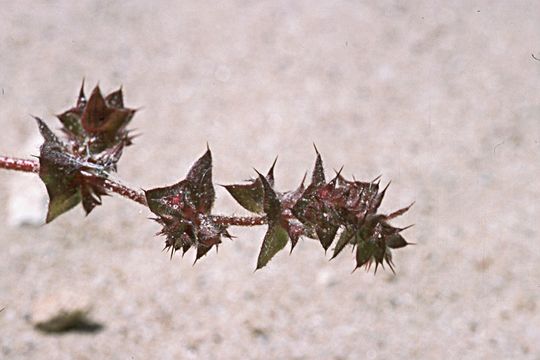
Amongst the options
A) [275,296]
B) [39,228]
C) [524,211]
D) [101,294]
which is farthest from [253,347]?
[524,211]

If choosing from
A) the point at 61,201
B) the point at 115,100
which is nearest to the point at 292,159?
the point at 115,100

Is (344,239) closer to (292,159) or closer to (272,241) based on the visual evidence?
(272,241)

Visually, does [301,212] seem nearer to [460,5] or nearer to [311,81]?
[311,81]

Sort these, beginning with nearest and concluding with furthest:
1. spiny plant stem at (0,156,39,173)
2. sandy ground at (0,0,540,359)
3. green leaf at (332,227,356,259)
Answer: green leaf at (332,227,356,259) < spiny plant stem at (0,156,39,173) < sandy ground at (0,0,540,359)

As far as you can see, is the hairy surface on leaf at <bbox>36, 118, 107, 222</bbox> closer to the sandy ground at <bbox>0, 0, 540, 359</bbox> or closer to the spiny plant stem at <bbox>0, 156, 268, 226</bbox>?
the spiny plant stem at <bbox>0, 156, 268, 226</bbox>

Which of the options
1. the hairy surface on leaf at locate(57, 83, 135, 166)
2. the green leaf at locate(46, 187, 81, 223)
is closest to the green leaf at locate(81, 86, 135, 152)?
the hairy surface on leaf at locate(57, 83, 135, 166)
